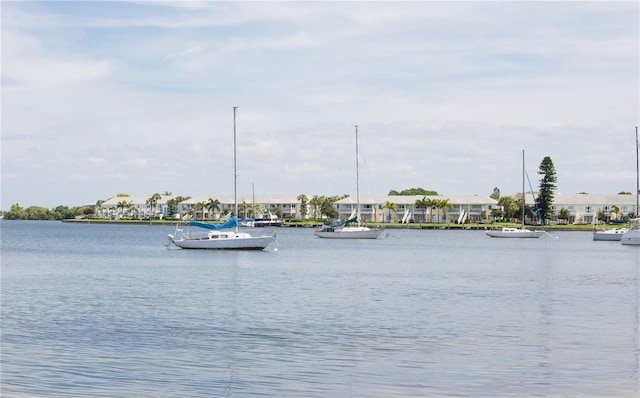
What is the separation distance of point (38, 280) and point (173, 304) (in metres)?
15.0

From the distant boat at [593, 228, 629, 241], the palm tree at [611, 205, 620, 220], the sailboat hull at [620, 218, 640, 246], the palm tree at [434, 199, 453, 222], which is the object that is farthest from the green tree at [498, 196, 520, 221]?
the sailboat hull at [620, 218, 640, 246]

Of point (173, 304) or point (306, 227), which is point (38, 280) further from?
point (306, 227)

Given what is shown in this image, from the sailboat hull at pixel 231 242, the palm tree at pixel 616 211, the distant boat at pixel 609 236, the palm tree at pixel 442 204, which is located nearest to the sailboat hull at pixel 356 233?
the distant boat at pixel 609 236

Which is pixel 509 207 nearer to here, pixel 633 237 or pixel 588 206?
pixel 588 206

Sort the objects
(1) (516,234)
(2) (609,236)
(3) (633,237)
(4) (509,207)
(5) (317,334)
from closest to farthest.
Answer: (5) (317,334), (3) (633,237), (2) (609,236), (1) (516,234), (4) (509,207)

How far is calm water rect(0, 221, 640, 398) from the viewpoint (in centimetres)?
1897

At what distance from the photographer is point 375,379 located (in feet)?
63.7

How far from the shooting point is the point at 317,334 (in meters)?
25.9

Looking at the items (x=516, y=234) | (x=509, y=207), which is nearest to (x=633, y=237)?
(x=516, y=234)

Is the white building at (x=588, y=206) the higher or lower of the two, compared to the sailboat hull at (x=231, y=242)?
higher

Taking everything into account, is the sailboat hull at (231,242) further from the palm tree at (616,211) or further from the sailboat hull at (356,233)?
the palm tree at (616,211)

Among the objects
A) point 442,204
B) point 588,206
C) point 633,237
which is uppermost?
point 442,204

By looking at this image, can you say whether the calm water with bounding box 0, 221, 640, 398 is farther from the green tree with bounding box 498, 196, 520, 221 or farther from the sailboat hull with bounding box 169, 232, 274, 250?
the green tree with bounding box 498, 196, 520, 221

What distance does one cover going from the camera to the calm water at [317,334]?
1897 centimetres
